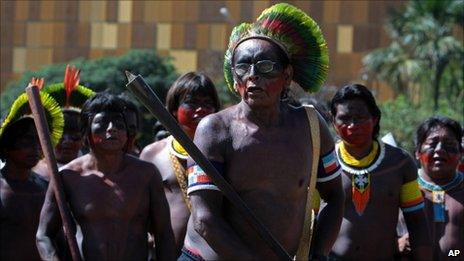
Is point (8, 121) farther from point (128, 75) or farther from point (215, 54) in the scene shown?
point (215, 54)

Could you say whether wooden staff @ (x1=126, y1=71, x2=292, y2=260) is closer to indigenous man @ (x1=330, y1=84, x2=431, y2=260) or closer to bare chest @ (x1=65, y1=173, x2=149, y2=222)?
bare chest @ (x1=65, y1=173, x2=149, y2=222)

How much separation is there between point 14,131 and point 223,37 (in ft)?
130

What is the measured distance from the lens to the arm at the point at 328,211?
612 centimetres

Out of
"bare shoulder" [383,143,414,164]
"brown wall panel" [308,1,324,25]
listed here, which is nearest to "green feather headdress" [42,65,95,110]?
"bare shoulder" [383,143,414,164]

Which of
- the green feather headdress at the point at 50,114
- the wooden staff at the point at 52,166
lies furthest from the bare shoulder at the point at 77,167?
the green feather headdress at the point at 50,114

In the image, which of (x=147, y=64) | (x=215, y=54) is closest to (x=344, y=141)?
(x=147, y=64)

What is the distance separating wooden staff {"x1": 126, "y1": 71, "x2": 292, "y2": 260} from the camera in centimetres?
545

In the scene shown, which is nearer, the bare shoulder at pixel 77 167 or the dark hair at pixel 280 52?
the dark hair at pixel 280 52

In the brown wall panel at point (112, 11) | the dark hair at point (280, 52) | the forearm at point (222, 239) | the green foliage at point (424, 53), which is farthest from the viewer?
the brown wall panel at point (112, 11)

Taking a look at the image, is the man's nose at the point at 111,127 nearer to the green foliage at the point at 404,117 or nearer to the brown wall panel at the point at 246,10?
the green foliage at the point at 404,117

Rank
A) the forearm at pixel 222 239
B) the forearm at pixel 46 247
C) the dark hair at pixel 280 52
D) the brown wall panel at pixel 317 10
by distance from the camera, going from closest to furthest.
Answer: the forearm at pixel 222 239 → the dark hair at pixel 280 52 → the forearm at pixel 46 247 → the brown wall panel at pixel 317 10

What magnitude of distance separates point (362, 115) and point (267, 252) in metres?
2.39

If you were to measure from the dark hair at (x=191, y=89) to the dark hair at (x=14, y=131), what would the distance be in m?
0.94

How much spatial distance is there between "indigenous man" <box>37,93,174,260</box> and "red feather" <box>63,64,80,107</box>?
1.19 metres
